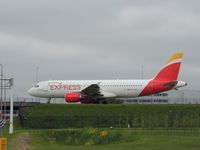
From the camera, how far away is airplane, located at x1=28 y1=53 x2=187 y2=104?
2254 inches

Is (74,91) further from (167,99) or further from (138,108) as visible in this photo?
(167,99)

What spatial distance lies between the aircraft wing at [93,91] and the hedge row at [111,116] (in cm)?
524

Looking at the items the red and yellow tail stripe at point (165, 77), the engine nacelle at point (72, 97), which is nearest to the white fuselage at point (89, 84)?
the red and yellow tail stripe at point (165, 77)

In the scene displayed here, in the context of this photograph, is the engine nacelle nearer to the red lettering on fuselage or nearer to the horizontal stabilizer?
the red lettering on fuselage

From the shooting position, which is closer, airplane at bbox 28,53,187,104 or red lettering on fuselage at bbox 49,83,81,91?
airplane at bbox 28,53,187,104

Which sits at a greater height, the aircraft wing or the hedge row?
the aircraft wing

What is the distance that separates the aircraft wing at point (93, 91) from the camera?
186 feet

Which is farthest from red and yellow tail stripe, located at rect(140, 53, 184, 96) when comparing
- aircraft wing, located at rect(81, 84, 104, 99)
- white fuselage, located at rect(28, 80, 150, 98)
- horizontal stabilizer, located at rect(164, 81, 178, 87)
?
aircraft wing, located at rect(81, 84, 104, 99)

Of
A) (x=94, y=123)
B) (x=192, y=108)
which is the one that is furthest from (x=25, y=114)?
(x=192, y=108)

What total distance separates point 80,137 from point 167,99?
Result: 74.6m

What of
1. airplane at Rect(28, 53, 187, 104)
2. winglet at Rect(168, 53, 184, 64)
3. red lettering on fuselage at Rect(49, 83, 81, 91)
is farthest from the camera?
red lettering on fuselage at Rect(49, 83, 81, 91)

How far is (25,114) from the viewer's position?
48438 millimetres

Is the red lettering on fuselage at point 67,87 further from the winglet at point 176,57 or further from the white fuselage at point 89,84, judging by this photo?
the winglet at point 176,57

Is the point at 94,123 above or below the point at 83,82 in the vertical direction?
below
